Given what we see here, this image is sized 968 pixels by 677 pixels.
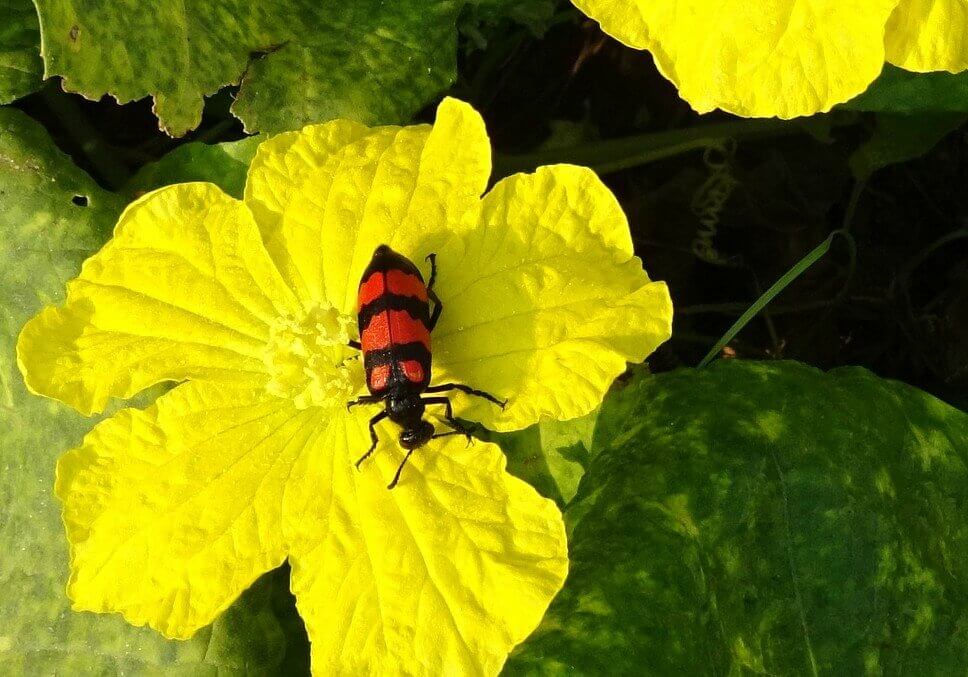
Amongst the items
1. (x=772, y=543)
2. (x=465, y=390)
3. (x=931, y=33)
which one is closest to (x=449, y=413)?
(x=465, y=390)

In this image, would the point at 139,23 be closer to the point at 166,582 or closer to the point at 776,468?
the point at 166,582

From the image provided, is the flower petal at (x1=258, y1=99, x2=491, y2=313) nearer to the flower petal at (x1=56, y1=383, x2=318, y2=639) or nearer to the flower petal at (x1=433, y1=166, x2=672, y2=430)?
the flower petal at (x1=433, y1=166, x2=672, y2=430)

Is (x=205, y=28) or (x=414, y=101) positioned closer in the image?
(x=205, y=28)

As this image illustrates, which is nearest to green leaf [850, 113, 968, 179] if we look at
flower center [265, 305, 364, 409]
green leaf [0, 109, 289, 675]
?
flower center [265, 305, 364, 409]

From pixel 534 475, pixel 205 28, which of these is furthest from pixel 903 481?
pixel 205 28

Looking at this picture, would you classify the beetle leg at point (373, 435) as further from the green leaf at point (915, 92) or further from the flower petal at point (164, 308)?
the green leaf at point (915, 92)

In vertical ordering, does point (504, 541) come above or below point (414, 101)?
below
